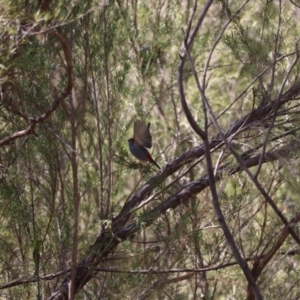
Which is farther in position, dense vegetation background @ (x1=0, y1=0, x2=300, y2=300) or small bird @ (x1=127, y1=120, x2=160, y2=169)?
small bird @ (x1=127, y1=120, x2=160, y2=169)

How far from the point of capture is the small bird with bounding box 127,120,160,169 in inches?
168

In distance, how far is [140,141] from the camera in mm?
4324

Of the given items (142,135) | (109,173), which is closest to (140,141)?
(142,135)

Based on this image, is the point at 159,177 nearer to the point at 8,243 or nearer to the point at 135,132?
the point at 135,132

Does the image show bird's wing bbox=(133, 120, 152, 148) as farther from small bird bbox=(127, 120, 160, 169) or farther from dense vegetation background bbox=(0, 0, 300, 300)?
dense vegetation background bbox=(0, 0, 300, 300)

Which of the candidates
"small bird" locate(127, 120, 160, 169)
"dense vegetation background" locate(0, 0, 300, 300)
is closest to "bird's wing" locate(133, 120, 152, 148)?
"small bird" locate(127, 120, 160, 169)

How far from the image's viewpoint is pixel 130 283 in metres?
4.23

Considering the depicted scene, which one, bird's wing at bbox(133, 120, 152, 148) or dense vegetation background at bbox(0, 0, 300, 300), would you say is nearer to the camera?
dense vegetation background at bbox(0, 0, 300, 300)

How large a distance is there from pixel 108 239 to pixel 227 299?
1.61m

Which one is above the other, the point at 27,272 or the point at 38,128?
the point at 38,128

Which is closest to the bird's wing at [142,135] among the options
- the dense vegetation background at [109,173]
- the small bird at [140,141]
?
the small bird at [140,141]

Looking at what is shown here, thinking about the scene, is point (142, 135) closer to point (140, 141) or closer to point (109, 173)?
point (140, 141)

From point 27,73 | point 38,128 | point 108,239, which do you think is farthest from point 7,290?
point 27,73

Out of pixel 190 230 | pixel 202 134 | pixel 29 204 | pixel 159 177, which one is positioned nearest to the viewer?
pixel 202 134
